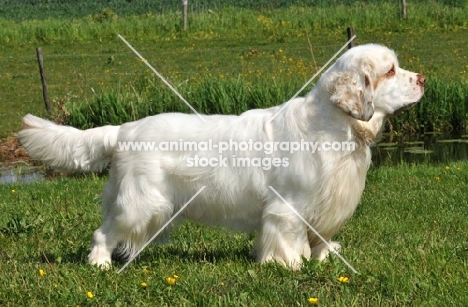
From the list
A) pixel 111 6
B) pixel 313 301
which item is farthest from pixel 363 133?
pixel 111 6

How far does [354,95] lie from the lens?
5.41m

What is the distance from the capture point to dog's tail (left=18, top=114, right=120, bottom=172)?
19.8 ft

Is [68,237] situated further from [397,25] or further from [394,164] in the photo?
[397,25]

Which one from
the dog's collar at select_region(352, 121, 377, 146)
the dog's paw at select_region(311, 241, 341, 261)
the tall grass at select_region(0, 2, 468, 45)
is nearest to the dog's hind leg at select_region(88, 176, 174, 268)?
the dog's paw at select_region(311, 241, 341, 261)

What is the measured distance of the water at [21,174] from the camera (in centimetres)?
1227

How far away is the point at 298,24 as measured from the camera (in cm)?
2836

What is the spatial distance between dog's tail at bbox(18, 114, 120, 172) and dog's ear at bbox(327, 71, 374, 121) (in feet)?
5.50

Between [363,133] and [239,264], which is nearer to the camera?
[363,133]

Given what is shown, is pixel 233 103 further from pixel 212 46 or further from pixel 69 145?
pixel 212 46

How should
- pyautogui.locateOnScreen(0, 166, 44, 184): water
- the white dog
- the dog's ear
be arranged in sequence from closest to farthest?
1. the dog's ear
2. the white dog
3. pyautogui.locateOnScreen(0, 166, 44, 184): water

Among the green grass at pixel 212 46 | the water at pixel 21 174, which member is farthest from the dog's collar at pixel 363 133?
the green grass at pixel 212 46

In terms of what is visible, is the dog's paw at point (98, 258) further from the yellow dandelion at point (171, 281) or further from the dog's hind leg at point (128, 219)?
the yellow dandelion at point (171, 281)

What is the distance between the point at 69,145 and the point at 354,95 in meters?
2.10

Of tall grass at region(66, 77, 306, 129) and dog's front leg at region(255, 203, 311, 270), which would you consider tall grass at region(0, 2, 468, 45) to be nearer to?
tall grass at region(66, 77, 306, 129)
